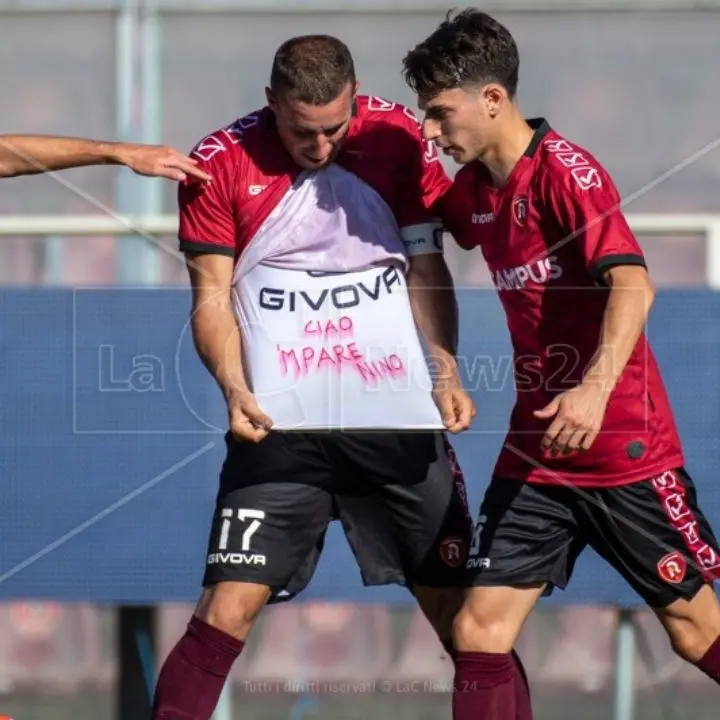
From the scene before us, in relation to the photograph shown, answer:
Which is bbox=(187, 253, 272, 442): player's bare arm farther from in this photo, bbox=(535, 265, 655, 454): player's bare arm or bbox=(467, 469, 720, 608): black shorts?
bbox=(535, 265, 655, 454): player's bare arm

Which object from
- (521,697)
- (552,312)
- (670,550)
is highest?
(552,312)

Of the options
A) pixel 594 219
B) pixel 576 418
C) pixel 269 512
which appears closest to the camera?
pixel 576 418

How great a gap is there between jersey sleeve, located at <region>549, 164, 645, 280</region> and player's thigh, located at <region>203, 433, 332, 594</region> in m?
0.82

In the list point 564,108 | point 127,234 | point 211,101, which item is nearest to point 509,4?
point 564,108

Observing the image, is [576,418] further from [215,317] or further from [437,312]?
[215,317]

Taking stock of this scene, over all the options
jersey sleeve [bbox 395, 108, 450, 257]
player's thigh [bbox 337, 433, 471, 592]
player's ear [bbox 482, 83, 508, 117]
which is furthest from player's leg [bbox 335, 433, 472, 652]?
player's ear [bbox 482, 83, 508, 117]

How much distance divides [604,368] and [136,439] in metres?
1.81

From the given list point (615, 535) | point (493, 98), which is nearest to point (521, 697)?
point (615, 535)

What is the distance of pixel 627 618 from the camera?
5.52m

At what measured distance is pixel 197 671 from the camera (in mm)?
4180

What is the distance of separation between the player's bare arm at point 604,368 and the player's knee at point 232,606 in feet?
2.65

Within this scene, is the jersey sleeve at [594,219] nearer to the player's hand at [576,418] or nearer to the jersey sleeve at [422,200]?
the player's hand at [576,418]

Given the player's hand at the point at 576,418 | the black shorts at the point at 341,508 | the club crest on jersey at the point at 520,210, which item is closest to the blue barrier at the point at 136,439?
the black shorts at the point at 341,508

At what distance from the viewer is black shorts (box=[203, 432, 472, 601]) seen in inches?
166
